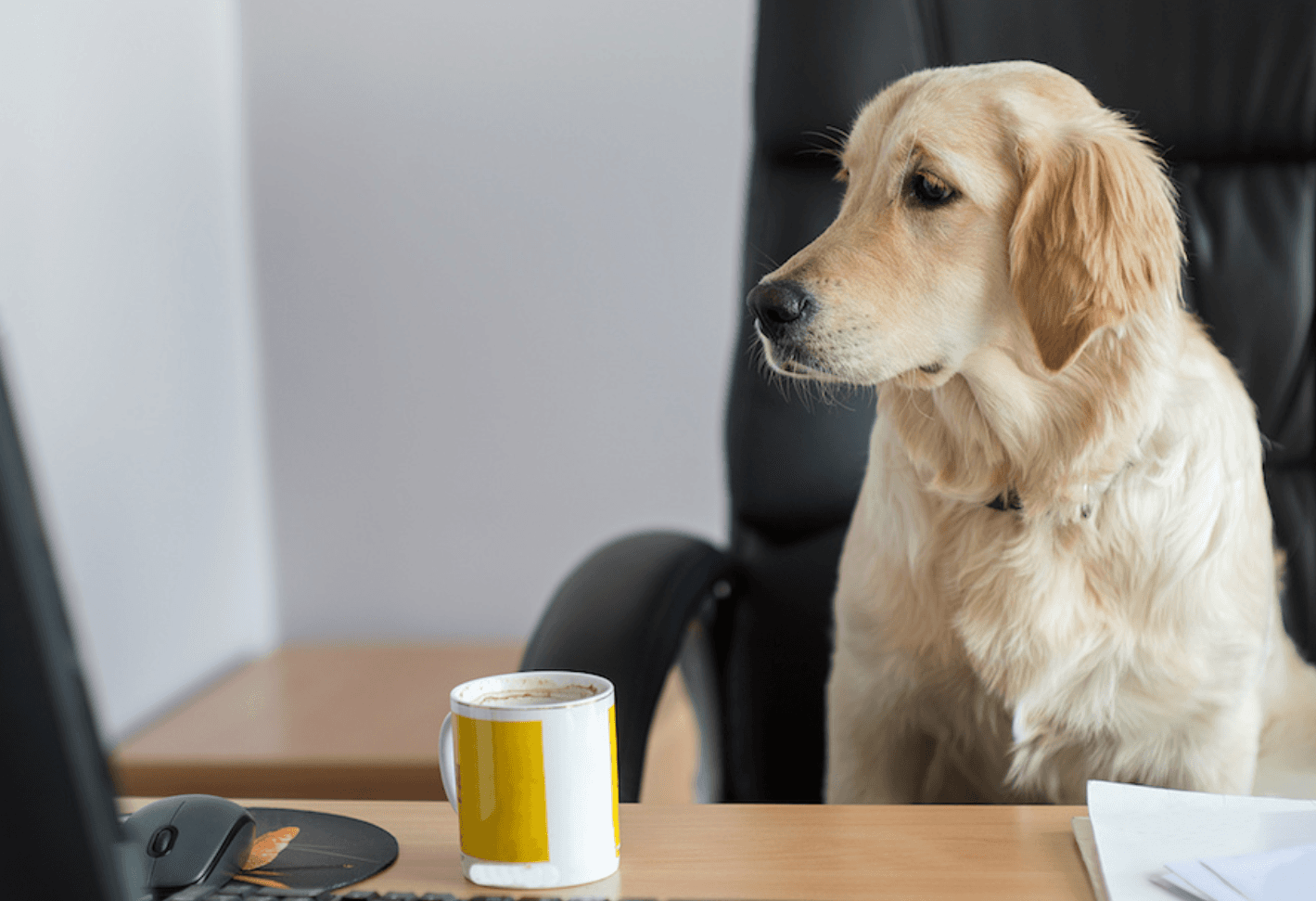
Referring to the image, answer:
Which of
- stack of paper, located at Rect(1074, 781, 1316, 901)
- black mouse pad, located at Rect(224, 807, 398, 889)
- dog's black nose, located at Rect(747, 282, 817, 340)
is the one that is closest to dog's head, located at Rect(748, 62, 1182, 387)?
dog's black nose, located at Rect(747, 282, 817, 340)

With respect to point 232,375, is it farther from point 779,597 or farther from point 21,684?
point 21,684

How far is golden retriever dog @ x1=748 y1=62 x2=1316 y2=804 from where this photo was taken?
0.71 meters

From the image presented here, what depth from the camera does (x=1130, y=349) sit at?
0.71 metres

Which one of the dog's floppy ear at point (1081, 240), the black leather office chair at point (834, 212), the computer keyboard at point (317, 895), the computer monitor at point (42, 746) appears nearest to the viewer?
the computer monitor at point (42, 746)

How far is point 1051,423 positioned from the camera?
0.73m

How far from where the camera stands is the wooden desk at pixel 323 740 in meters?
1.14

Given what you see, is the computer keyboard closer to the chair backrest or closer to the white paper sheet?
the white paper sheet

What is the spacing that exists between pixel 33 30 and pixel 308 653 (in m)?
0.85

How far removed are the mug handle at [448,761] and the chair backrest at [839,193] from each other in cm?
40

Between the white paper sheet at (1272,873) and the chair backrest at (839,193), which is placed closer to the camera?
the white paper sheet at (1272,873)

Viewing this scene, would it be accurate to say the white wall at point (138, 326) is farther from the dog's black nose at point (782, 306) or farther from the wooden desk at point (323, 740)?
the dog's black nose at point (782, 306)

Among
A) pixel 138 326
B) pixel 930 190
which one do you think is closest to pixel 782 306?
pixel 930 190

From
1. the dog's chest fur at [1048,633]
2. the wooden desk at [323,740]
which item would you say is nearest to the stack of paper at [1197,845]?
the dog's chest fur at [1048,633]

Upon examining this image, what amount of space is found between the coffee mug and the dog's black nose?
0.32 metres
